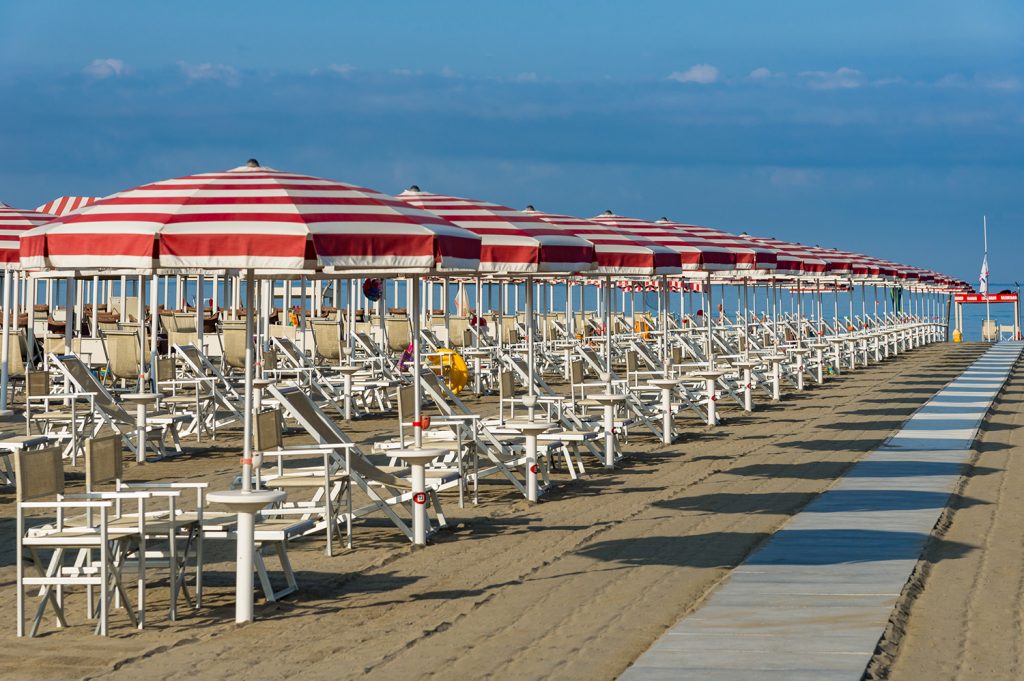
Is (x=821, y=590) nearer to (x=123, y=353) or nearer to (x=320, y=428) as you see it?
(x=320, y=428)

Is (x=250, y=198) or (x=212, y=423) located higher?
(x=250, y=198)

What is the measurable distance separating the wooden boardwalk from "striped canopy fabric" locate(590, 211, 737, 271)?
3.81 meters

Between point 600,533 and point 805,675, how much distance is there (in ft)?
10.6

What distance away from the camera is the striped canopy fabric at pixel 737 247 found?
15.7m

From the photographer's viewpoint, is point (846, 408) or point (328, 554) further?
point (846, 408)

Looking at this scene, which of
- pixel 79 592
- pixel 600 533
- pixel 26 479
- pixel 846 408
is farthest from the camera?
pixel 846 408

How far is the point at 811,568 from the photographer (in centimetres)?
677

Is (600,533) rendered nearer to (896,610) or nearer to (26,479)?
(896,610)

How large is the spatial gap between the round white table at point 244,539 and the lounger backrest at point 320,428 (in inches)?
68.8

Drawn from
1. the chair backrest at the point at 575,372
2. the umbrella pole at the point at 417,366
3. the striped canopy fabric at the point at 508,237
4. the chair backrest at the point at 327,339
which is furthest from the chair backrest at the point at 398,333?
the umbrella pole at the point at 417,366

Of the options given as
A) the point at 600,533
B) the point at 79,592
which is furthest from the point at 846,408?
the point at 79,592

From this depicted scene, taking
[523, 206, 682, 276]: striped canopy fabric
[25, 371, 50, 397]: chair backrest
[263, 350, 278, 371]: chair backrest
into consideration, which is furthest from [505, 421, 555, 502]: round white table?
[263, 350, 278, 371]: chair backrest

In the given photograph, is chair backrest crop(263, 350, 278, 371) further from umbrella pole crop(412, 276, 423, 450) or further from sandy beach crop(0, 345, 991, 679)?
umbrella pole crop(412, 276, 423, 450)

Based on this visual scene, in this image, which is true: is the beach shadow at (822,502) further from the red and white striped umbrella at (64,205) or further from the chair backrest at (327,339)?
the red and white striped umbrella at (64,205)
